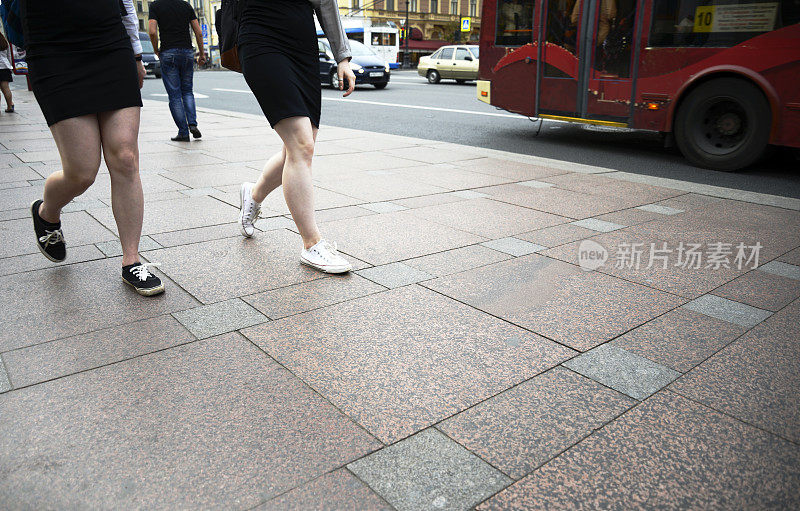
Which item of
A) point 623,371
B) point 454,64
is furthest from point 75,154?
point 454,64

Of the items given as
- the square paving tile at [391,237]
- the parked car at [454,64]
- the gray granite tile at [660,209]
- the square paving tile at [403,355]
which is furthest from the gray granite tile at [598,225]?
the parked car at [454,64]

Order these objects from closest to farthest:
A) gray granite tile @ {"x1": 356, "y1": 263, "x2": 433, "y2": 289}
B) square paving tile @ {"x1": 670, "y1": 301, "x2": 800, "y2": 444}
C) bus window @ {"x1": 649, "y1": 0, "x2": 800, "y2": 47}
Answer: square paving tile @ {"x1": 670, "y1": 301, "x2": 800, "y2": 444}
gray granite tile @ {"x1": 356, "y1": 263, "x2": 433, "y2": 289}
bus window @ {"x1": 649, "y1": 0, "x2": 800, "y2": 47}

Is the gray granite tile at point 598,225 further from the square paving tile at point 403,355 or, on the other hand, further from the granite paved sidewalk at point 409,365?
the square paving tile at point 403,355

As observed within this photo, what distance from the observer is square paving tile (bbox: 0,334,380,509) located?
1781mm

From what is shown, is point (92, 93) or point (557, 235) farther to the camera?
point (557, 235)

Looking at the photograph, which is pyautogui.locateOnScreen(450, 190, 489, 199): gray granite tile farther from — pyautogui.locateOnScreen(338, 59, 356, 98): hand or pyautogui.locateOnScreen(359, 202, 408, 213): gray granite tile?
pyautogui.locateOnScreen(338, 59, 356, 98): hand

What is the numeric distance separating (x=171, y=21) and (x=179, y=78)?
71 centimetres

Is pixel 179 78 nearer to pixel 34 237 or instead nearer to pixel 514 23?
pixel 34 237

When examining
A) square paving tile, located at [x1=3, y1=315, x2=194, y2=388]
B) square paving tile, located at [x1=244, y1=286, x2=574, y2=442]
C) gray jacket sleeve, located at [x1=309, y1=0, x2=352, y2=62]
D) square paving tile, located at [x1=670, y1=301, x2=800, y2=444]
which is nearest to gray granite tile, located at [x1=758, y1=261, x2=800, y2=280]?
square paving tile, located at [x1=670, y1=301, x2=800, y2=444]

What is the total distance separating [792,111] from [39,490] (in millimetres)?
7452

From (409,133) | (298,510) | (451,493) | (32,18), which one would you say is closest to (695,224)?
(451,493)

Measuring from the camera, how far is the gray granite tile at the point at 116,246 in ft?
12.7

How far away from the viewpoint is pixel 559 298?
3.26m

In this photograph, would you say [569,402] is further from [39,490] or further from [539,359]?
[39,490]
